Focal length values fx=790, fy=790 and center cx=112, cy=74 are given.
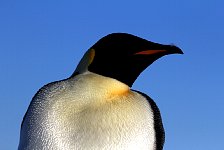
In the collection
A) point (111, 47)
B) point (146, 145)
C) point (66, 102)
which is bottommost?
point (146, 145)

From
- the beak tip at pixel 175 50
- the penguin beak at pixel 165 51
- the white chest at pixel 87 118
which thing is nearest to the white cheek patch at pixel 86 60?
the white chest at pixel 87 118

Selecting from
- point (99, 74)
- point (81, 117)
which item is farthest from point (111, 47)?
point (81, 117)

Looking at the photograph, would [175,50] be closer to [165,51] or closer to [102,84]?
[165,51]

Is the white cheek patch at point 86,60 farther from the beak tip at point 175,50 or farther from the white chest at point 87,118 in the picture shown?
the beak tip at point 175,50

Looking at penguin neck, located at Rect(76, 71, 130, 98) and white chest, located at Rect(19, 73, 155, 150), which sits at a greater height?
penguin neck, located at Rect(76, 71, 130, 98)

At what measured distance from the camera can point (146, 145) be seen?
19.7ft

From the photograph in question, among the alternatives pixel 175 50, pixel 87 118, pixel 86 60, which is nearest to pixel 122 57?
pixel 86 60

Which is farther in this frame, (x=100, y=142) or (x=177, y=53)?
(x=177, y=53)

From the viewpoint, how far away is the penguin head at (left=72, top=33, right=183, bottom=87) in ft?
20.4

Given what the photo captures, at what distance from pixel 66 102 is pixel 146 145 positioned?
693 mm

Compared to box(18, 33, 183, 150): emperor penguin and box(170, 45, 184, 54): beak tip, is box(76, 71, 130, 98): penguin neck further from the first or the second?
box(170, 45, 184, 54): beak tip

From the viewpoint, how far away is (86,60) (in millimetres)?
6234

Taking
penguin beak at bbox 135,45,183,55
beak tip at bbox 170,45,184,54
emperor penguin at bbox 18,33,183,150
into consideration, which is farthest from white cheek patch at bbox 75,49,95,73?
beak tip at bbox 170,45,184,54

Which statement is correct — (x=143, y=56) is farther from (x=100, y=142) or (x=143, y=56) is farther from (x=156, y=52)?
(x=100, y=142)
